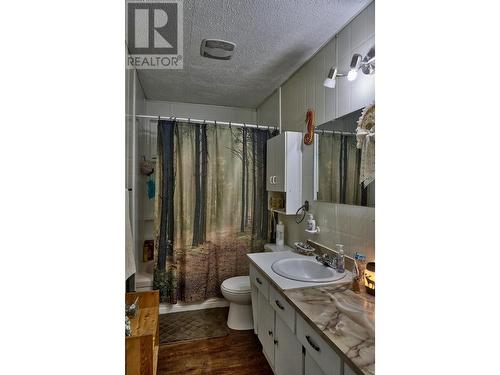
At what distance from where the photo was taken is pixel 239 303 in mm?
2252

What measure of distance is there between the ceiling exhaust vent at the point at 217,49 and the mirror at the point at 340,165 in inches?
36.1

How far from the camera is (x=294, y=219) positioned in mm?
2295

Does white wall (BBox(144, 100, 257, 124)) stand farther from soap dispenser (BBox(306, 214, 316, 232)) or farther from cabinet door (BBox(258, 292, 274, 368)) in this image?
cabinet door (BBox(258, 292, 274, 368))

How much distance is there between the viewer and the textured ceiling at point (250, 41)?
147cm

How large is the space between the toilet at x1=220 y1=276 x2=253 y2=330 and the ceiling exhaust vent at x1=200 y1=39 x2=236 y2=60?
78.8 inches

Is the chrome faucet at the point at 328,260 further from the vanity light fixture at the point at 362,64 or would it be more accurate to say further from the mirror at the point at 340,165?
the vanity light fixture at the point at 362,64

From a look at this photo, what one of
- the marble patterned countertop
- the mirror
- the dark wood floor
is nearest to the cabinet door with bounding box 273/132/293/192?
the mirror

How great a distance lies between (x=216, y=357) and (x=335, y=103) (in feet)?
6.90

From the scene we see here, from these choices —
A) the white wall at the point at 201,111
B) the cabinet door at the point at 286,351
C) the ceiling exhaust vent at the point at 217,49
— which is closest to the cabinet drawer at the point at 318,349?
the cabinet door at the point at 286,351

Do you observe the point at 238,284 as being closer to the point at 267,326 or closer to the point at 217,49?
the point at 267,326

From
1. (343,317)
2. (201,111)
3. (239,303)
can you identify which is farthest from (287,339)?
(201,111)
